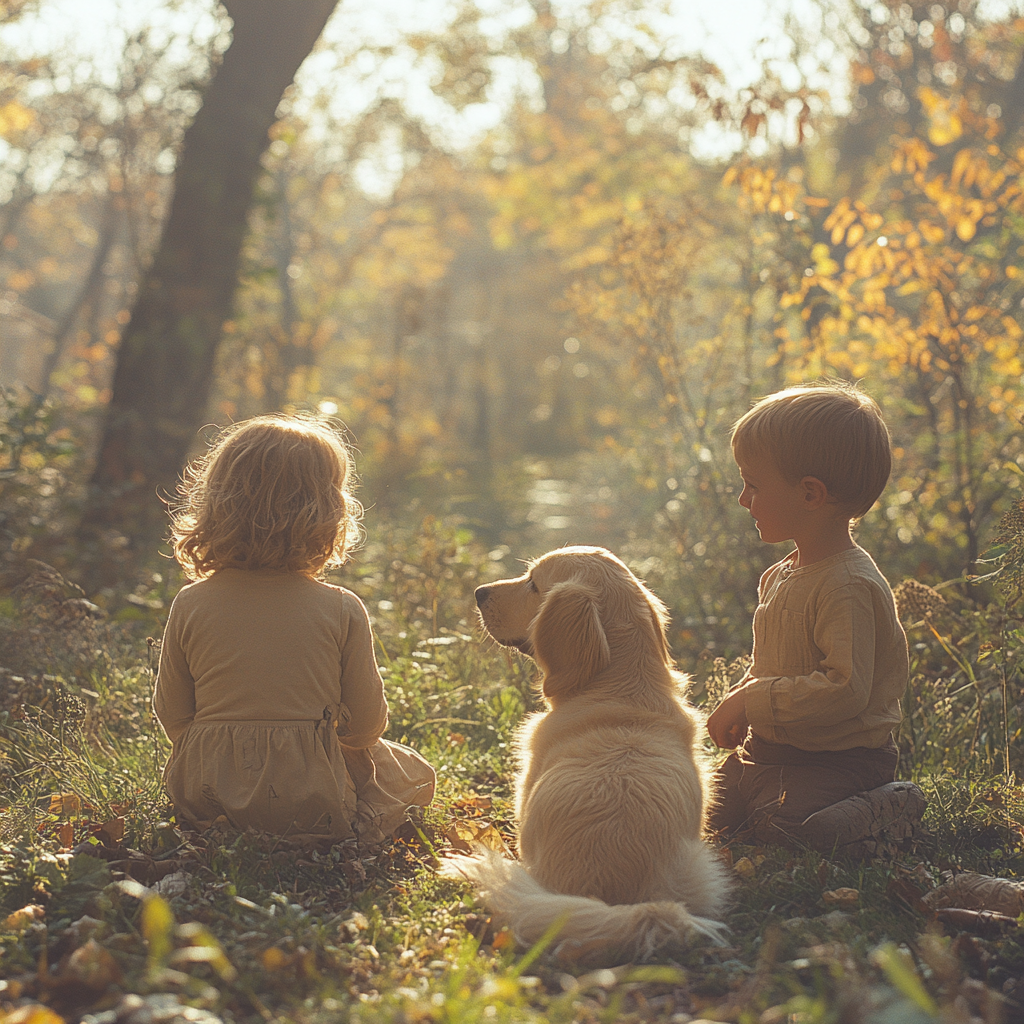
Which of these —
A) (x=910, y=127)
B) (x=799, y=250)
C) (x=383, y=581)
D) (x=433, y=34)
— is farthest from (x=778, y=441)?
(x=433, y=34)

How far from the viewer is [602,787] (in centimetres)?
270

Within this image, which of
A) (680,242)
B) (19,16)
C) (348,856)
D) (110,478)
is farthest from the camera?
(19,16)

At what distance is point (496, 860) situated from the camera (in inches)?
105

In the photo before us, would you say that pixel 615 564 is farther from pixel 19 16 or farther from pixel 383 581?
pixel 19 16

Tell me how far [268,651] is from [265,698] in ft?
0.50

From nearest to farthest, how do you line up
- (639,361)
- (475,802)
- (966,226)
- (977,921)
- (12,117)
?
(977,921)
(475,802)
(966,226)
(639,361)
(12,117)

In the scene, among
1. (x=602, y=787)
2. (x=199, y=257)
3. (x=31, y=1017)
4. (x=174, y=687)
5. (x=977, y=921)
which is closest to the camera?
(x=31, y=1017)

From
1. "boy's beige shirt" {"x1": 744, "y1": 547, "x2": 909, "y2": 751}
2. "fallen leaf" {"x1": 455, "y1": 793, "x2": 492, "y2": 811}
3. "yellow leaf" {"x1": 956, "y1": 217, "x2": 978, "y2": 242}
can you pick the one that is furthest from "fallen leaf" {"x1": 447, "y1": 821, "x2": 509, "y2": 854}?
"yellow leaf" {"x1": 956, "y1": 217, "x2": 978, "y2": 242}

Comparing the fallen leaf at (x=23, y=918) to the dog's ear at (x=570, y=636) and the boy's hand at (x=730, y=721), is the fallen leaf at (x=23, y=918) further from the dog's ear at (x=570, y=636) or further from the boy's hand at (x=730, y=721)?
the boy's hand at (x=730, y=721)

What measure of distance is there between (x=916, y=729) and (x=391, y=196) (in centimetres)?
2283

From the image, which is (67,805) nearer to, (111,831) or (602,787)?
(111,831)

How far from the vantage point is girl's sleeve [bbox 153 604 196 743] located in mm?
3102

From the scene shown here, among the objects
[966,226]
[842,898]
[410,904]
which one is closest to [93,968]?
[410,904]

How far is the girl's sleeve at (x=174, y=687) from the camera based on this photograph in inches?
122
